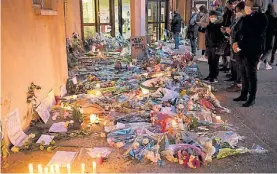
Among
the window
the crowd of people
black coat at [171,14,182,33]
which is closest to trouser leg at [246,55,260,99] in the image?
the crowd of people

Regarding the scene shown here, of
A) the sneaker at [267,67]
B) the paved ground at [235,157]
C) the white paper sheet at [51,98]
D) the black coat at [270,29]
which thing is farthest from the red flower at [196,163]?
the sneaker at [267,67]

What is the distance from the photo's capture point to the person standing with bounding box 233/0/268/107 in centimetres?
462

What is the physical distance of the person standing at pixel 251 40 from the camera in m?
4.62

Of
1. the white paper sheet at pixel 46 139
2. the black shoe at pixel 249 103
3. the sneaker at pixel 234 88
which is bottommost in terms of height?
the white paper sheet at pixel 46 139

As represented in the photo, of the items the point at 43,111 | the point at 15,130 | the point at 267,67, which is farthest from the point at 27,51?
the point at 267,67

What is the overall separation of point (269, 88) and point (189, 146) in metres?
3.59

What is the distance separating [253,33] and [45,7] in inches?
136

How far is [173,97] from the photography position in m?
5.15

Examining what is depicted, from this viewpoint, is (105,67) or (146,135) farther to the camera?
(105,67)

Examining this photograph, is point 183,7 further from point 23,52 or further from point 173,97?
point 23,52

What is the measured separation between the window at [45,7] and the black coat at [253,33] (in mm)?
3073

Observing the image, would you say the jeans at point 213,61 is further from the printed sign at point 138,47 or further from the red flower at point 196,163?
the red flower at point 196,163

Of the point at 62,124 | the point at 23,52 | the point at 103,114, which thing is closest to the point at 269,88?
the point at 103,114

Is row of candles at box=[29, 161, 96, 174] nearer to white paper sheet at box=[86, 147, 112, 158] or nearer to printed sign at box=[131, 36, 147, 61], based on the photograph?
white paper sheet at box=[86, 147, 112, 158]
